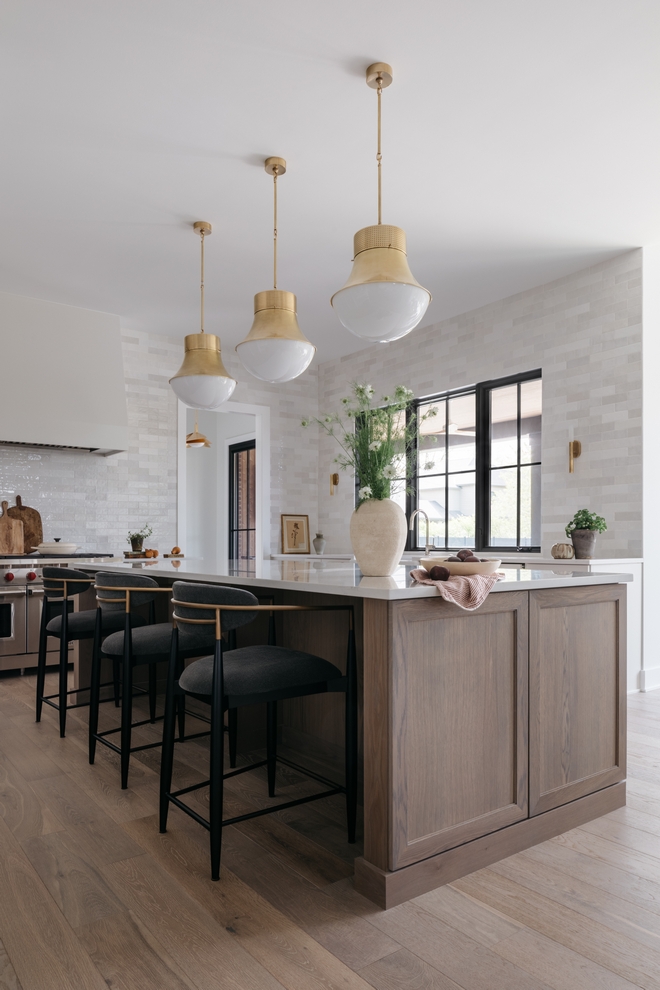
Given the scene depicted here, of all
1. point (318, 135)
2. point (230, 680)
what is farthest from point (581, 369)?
point (230, 680)

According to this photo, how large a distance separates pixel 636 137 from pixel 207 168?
2146 mm

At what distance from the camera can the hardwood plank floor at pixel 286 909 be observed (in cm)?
152

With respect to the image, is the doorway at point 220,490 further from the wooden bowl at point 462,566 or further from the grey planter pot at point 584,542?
the wooden bowl at point 462,566

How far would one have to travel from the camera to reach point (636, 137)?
331 cm

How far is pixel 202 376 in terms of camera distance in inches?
145

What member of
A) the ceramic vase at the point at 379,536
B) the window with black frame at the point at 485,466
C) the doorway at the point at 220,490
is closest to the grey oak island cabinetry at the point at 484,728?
the ceramic vase at the point at 379,536

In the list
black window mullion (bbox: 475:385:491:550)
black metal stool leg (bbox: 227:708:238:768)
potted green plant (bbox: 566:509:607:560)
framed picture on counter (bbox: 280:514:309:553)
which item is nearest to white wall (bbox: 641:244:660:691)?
potted green plant (bbox: 566:509:607:560)

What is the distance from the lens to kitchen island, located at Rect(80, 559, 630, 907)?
5.99 ft

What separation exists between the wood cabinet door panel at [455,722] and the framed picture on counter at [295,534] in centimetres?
506

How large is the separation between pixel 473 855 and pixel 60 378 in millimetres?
4653

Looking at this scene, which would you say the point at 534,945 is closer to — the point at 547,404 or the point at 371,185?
the point at 371,185

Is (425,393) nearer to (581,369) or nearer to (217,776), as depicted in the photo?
(581,369)

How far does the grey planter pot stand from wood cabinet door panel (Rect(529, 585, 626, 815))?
6.07ft

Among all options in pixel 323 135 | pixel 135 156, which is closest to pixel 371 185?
pixel 323 135
